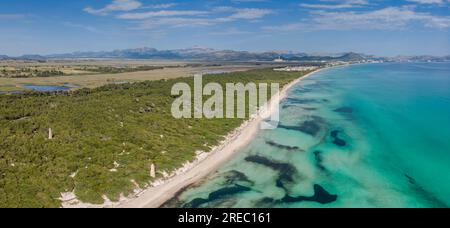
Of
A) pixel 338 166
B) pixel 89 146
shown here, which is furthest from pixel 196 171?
pixel 338 166

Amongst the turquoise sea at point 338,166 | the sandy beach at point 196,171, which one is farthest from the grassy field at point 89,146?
the turquoise sea at point 338,166

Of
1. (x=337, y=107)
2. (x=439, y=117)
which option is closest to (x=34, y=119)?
(x=337, y=107)

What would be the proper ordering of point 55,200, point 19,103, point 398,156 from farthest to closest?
1. point 19,103
2. point 398,156
3. point 55,200

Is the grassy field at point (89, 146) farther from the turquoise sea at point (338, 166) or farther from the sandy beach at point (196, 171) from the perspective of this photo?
the turquoise sea at point (338, 166)

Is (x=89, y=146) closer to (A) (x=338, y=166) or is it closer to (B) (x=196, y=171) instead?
(B) (x=196, y=171)

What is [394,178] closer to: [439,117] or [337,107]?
[439,117]

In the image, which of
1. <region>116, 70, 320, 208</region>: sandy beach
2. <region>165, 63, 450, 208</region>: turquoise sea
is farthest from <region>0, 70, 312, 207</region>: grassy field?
<region>165, 63, 450, 208</region>: turquoise sea
